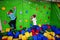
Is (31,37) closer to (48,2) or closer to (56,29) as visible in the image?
(56,29)

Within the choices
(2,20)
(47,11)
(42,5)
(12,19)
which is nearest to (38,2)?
(42,5)

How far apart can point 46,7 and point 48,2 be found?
0.23 ft

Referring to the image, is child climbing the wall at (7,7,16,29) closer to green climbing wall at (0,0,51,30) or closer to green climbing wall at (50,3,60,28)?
green climbing wall at (0,0,51,30)

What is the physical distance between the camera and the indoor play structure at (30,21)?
1318mm

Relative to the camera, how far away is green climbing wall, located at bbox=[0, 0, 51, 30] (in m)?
1.39

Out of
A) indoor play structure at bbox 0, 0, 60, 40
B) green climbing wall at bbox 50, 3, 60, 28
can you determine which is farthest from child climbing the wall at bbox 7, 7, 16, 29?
green climbing wall at bbox 50, 3, 60, 28

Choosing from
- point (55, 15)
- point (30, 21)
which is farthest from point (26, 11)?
point (55, 15)

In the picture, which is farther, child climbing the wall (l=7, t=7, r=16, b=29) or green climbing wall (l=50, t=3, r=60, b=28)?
green climbing wall (l=50, t=3, r=60, b=28)

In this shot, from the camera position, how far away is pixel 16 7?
1.44 meters

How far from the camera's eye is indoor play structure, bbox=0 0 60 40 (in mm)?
1318

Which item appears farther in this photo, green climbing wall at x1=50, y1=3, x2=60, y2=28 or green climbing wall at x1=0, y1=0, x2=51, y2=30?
green climbing wall at x1=50, y1=3, x2=60, y2=28

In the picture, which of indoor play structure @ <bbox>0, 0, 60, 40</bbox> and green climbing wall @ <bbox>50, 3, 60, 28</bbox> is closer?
indoor play structure @ <bbox>0, 0, 60, 40</bbox>

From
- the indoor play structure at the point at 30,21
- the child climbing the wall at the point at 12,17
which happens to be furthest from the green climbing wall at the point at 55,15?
the child climbing the wall at the point at 12,17

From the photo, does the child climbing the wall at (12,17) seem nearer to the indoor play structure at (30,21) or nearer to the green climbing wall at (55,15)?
the indoor play structure at (30,21)
